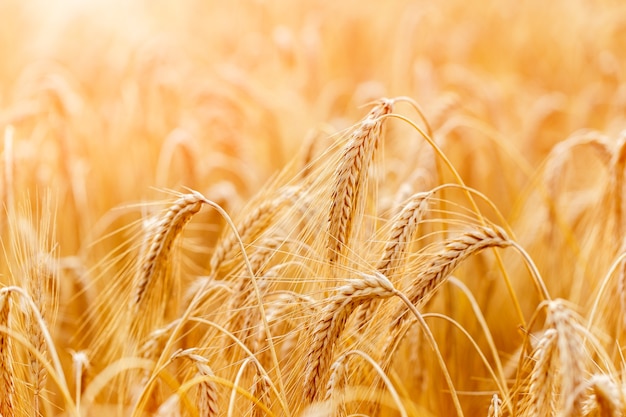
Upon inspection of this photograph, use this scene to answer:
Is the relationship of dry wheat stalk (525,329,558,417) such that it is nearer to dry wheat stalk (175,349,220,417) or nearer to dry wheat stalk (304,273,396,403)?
dry wheat stalk (304,273,396,403)

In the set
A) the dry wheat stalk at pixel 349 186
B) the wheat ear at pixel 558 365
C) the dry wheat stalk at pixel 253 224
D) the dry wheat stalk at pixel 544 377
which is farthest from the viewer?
the dry wheat stalk at pixel 253 224

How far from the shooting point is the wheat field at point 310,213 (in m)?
1.14

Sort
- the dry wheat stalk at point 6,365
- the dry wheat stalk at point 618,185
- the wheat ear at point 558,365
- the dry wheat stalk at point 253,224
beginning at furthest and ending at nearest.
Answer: the dry wheat stalk at point 618,185, the dry wheat stalk at point 253,224, the dry wheat stalk at point 6,365, the wheat ear at point 558,365

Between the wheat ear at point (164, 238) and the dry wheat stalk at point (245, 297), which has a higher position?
the wheat ear at point (164, 238)

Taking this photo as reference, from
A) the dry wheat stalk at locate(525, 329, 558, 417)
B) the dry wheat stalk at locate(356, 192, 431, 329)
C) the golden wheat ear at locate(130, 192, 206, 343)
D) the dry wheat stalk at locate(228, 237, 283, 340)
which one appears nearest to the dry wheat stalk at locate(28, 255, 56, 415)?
the golden wheat ear at locate(130, 192, 206, 343)

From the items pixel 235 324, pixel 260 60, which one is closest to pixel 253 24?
pixel 260 60

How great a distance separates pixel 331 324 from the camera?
107cm

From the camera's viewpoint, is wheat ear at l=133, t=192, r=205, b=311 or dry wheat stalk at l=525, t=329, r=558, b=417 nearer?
dry wheat stalk at l=525, t=329, r=558, b=417

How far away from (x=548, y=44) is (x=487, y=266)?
11.5 feet

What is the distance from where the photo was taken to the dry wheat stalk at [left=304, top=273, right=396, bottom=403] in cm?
105

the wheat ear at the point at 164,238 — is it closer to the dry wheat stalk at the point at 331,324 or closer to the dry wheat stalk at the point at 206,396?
the dry wheat stalk at the point at 206,396

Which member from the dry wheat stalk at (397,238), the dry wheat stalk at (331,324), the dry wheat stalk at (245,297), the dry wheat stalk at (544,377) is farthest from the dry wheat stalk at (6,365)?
the dry wheat stalk at (544,377)

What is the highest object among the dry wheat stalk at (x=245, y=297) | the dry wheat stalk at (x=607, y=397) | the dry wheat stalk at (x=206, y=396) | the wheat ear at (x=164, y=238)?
the wheat ear at (x=164, y=238)

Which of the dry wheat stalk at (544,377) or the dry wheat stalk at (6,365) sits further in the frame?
the dry wheat stalk at (6,365)
